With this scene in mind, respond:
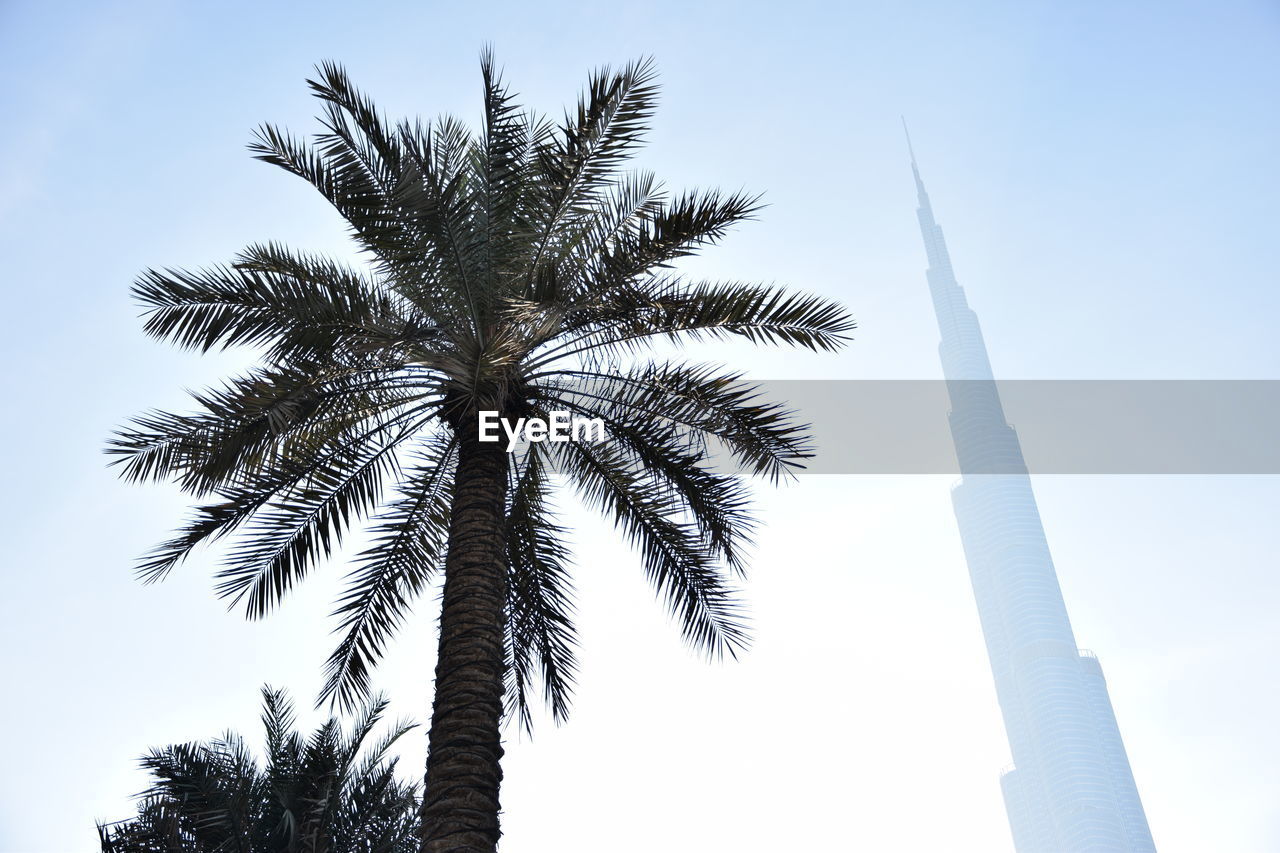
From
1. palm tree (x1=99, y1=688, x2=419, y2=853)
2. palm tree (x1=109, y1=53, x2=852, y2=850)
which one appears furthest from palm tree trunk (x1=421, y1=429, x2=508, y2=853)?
palm tree (x1=99, y1=688, x2=419, y2=853)

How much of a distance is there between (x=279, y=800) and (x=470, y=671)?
753cm

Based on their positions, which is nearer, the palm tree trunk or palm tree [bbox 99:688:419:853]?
the palm tree trunk

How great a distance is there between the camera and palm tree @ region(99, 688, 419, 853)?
1270 cm

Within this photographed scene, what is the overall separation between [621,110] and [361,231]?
2.52 m

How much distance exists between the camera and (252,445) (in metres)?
8.88

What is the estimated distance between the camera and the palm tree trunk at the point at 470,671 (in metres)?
7.55

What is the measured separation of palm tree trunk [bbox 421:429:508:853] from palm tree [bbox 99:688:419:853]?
5182 mm

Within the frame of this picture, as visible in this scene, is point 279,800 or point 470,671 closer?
point 470,671

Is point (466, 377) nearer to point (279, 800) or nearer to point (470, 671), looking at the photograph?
point (470, 671)

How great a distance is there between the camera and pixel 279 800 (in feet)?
46.8

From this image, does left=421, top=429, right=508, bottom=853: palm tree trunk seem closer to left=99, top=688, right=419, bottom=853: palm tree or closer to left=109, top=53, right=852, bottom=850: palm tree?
left=109, top=53, right=852, bottom=850: palm tree

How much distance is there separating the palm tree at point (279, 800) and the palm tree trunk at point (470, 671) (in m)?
5.18

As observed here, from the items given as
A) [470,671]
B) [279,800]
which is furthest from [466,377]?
[279,800]

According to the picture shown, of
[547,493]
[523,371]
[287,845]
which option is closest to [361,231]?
[523,371]
